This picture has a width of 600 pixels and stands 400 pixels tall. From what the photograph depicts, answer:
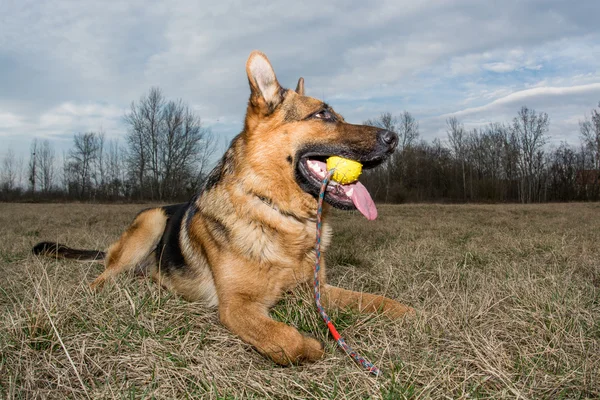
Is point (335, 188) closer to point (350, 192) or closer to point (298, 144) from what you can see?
point (350, 192)

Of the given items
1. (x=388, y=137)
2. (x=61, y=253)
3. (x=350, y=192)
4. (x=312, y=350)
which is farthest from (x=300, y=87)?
(x=61, y=253)

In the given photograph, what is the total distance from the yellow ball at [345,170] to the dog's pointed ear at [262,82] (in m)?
0.76

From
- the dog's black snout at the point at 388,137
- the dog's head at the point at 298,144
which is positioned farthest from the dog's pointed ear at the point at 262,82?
the dog's black snout at the point at 388,137

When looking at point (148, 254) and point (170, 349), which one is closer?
point (170, 349)

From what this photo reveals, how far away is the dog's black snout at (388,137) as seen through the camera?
Result: 3121 millimetres

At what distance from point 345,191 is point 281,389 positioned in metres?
1.65

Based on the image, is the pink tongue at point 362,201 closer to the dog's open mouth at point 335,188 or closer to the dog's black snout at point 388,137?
the dog's open mouth at point 335,188

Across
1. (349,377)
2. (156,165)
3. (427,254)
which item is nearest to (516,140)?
(156,165)

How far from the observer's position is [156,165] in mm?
51469

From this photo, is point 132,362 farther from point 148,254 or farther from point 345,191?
point 148,254

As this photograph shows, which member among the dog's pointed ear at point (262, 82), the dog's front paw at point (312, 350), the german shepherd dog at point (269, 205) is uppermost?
the dog's pointed ear at point (262, 82)

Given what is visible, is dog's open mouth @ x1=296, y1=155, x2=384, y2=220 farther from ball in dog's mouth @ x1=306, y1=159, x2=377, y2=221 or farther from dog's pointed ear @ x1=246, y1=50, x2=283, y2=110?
dog's pointed ear @ x1=246, y1=50, x2=283, y2=110

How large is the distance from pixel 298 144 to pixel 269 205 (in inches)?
21.1

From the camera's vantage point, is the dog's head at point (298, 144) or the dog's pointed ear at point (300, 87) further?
the dog's pointed ear at point (300, 87)
